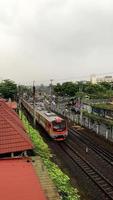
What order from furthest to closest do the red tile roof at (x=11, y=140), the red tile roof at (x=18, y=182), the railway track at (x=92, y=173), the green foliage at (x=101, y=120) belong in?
the green foliage at (x=101, y=120)
the railway track at (x=92, y=173)
the red tile roof at (x=11, y=140)
the red tile roof at (x=18, y=182)

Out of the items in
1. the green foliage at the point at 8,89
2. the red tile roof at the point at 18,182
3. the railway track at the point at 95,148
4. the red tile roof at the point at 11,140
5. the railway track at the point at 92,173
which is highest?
the green foliage at the point at 8,89

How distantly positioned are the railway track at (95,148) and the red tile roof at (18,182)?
15.2m

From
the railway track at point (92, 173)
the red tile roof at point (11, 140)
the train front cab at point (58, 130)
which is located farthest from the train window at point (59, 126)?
the red tile roof at point (11, 140)

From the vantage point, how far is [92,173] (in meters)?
26.5

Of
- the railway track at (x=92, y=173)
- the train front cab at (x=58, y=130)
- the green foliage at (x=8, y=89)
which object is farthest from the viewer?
the green foliage at (x=8, y=89)

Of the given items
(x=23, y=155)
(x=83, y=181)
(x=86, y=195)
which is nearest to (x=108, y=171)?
(x=83, y=181)

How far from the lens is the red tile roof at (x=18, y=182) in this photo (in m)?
11.5

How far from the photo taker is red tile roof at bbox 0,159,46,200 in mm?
11539

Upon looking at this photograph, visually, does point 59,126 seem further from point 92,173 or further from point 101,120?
point 92,173

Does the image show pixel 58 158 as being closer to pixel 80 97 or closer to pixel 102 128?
pixel 102 128

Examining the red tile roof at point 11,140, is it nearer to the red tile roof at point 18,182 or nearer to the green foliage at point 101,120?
the red tile roof at point 18,182

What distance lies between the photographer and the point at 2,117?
19562 mm

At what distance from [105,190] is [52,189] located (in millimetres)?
9028

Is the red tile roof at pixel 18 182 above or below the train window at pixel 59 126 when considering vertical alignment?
above
